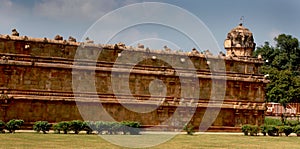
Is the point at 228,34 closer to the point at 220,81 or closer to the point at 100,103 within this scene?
the point at 220,81

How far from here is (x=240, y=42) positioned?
132ft

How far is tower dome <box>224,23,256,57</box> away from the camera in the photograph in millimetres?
39969

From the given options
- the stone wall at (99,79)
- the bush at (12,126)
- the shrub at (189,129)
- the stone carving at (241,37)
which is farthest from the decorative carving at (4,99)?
the stone carving at (241,37)

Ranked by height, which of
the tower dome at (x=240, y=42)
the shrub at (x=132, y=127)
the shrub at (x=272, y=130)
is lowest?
the shrub at (x=272, y=130)

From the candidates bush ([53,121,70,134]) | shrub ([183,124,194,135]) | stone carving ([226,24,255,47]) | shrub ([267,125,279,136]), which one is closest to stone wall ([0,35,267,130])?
stone carving ([226,24,255,47])

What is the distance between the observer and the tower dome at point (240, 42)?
40.0 meters

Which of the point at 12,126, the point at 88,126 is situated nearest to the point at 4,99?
the point at 12,126

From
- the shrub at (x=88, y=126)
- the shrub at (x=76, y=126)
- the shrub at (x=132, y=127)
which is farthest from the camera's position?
the shrub at (x=132, y=127)

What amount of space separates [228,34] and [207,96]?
6471mm

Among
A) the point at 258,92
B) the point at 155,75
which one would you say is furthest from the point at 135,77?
the point at 258,92

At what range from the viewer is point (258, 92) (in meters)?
39.3

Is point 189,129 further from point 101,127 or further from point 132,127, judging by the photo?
point 101,127

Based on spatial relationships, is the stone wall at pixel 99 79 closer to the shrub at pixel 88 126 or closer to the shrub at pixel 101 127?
the shrub at pixel 88 126

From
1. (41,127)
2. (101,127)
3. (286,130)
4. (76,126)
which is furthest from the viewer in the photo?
(286,130)
